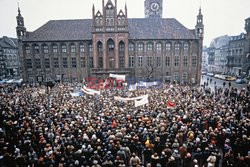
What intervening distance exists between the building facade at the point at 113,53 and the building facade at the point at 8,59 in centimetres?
3487

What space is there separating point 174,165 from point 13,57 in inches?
3397

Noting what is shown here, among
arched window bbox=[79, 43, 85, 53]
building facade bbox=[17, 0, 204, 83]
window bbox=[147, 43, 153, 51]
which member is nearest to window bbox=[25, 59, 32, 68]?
building facade bbox=[17, 0, 204, 83]

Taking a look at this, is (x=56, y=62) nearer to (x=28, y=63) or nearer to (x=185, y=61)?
(x=28, y=63)

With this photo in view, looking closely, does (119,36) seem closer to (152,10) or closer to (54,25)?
(54,25)

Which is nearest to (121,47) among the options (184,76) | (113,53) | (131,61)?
(113,53)

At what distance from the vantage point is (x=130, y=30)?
45.0 meters

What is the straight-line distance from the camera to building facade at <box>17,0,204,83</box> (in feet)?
143

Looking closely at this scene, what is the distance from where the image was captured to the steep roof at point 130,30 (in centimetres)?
4425

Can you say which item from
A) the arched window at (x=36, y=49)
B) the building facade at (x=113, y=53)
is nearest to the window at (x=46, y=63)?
the building facade at (x=113, y=53)

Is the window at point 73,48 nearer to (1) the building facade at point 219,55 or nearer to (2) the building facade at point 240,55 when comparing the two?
(2) the building facade at point 240,55

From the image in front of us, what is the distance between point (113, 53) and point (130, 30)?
7.39 m

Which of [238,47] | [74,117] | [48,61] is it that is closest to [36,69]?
[48,61]

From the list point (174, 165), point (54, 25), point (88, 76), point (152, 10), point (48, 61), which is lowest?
point (174, 165)

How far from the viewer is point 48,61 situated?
149 feet
